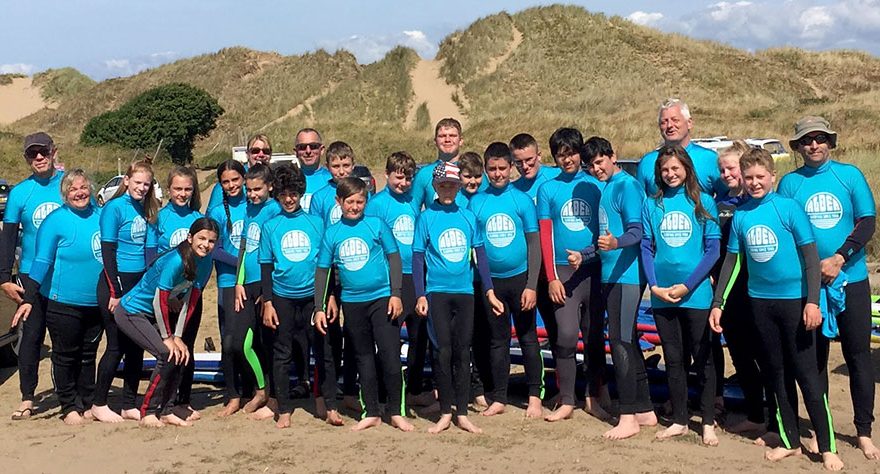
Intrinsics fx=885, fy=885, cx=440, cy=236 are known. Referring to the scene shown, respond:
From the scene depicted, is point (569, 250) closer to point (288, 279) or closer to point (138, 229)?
point (288, 279)

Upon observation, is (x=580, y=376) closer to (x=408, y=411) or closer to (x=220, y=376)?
(x=408, y=411)

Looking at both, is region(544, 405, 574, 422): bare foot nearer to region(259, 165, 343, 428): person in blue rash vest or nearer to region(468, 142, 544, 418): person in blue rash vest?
region(468, 142, 544, 418): person in blue rash vest

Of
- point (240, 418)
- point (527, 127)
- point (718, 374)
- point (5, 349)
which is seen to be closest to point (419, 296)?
point (240, 418)

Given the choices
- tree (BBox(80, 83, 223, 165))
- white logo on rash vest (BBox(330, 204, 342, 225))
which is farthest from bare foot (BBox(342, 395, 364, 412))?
tree (BBox(80, 83, 223, 165))

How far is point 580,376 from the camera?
269 inches

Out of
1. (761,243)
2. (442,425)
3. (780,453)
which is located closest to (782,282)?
(761,243)

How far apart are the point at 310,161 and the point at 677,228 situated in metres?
2.84

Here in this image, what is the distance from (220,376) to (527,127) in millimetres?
29143

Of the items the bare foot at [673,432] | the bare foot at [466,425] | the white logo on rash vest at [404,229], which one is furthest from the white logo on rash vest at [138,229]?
the bare foot at [673,432]

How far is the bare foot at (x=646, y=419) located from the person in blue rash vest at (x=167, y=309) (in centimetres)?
302

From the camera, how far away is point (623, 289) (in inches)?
222

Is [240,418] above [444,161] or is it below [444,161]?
below

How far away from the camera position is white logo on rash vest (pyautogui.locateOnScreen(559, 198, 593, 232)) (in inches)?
232

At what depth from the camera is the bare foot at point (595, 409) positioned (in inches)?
238
